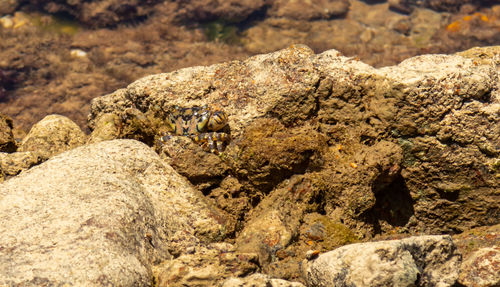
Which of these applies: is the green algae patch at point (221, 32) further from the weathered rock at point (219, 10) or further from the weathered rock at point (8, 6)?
the weathered rock at point (8, 6)

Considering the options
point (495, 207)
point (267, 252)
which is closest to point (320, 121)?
point (267, 252)

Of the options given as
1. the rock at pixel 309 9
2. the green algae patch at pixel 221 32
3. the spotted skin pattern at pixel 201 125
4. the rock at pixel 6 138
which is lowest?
the green algae patch at pixel 221 32

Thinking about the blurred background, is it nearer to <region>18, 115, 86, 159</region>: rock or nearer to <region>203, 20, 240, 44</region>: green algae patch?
<region>203, 20, 240, 44</region>: green algae patch

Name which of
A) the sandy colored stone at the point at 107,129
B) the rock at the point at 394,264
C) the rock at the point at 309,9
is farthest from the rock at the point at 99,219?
the rock at the point at 309,9

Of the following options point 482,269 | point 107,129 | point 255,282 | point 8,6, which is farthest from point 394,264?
point 8,6

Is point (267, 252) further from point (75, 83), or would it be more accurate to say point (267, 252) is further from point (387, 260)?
point (75, 83)

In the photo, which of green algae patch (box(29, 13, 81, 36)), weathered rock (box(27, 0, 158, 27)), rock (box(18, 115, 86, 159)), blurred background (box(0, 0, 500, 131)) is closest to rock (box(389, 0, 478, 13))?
blurred background (box(0, 0, 500, 131))
